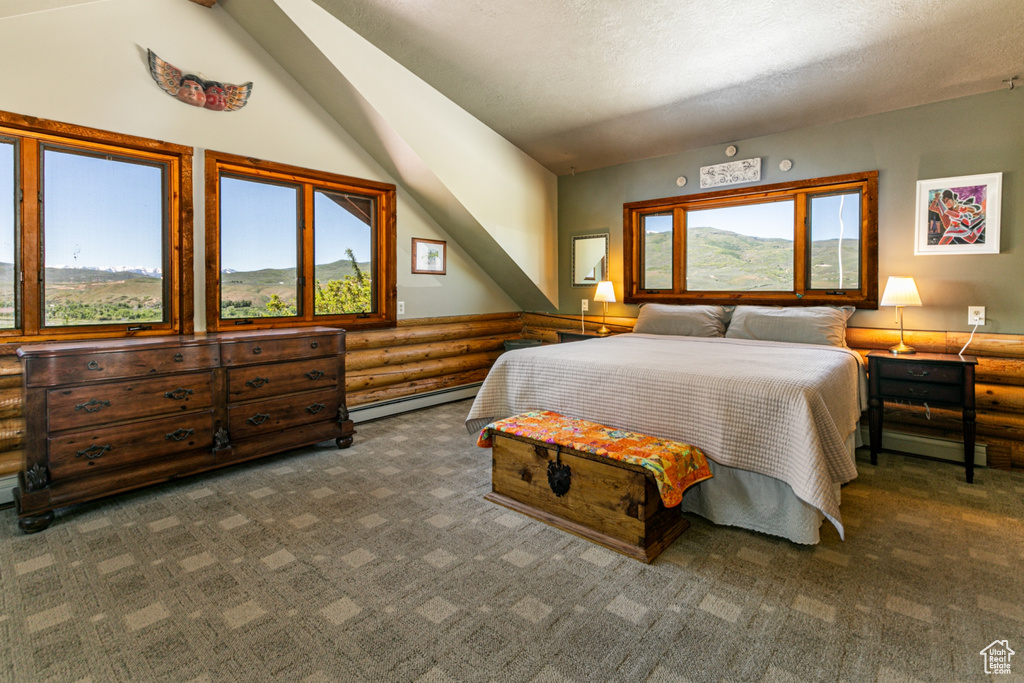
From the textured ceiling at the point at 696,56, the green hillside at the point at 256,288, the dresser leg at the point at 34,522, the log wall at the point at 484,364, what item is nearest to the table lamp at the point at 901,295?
the log wall at the point at 484,364

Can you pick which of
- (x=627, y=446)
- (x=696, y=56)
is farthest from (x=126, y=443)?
(x=696, y=56)

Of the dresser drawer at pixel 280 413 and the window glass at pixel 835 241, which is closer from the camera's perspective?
the dresser drawer at pixel 280 413

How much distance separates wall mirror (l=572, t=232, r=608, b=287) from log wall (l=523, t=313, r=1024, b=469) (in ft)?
8.94

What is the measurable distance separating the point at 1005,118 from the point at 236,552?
5.42m

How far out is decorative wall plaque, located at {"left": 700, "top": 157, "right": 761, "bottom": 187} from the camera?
15.1 ft

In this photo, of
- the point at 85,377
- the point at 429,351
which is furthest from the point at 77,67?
the point at 429,351

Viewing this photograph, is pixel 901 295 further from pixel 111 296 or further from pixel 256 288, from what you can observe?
pixel 111 296

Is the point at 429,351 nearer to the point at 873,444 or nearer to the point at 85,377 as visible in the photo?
the point at 85,377

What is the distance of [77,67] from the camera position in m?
3.01

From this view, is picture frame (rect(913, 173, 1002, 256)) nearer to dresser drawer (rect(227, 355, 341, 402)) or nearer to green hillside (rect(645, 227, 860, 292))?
green hillside (rect(645, 227, 860, 292))

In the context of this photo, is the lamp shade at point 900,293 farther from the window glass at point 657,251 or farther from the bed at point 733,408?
the window glass at point 657,251

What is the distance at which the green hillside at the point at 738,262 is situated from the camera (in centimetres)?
434

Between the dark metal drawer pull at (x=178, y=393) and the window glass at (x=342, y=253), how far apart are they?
1.48 metres

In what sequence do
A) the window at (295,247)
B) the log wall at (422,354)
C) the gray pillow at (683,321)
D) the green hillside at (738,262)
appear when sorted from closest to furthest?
the window at (295,247) < the green hillside at (738,262) < the gray pillow at (683,321) < the log wall at (422,354)
